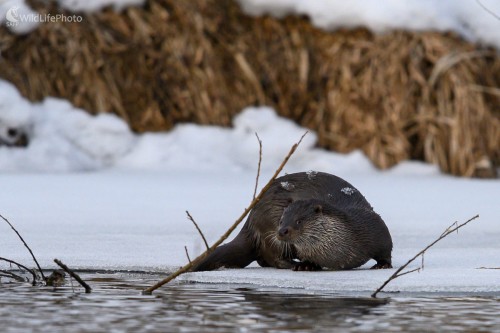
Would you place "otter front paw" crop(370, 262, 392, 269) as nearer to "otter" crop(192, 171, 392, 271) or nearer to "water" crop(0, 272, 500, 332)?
"otter" crop(192, 171, 392, 271)

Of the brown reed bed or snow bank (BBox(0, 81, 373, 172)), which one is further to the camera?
the brown reed bed

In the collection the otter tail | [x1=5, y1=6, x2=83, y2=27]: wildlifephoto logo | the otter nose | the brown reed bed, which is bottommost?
the otter tail

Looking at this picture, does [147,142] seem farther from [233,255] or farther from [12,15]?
[233,255]

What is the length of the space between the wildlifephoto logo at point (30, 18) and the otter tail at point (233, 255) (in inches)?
162

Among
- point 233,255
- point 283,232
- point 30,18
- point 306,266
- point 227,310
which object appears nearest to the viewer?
point 227,310

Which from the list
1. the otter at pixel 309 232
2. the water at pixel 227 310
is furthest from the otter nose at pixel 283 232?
the water at pixel 227 310

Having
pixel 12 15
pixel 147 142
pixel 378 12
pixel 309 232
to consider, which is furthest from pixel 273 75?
pixel 309 232

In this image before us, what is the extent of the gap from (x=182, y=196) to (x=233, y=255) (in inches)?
81.3

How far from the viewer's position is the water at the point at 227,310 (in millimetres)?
2818

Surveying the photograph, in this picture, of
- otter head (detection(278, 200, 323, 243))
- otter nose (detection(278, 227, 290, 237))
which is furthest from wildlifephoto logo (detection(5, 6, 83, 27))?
otter nose (detection(278, 227, 290, 237))

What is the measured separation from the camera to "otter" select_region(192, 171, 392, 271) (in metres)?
4.36

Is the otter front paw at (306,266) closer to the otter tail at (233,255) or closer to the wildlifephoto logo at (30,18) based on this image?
the otter tail at (233,255)

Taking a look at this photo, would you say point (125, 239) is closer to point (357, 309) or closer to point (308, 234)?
point (308, 234)

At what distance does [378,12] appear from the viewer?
8305 millimetres
